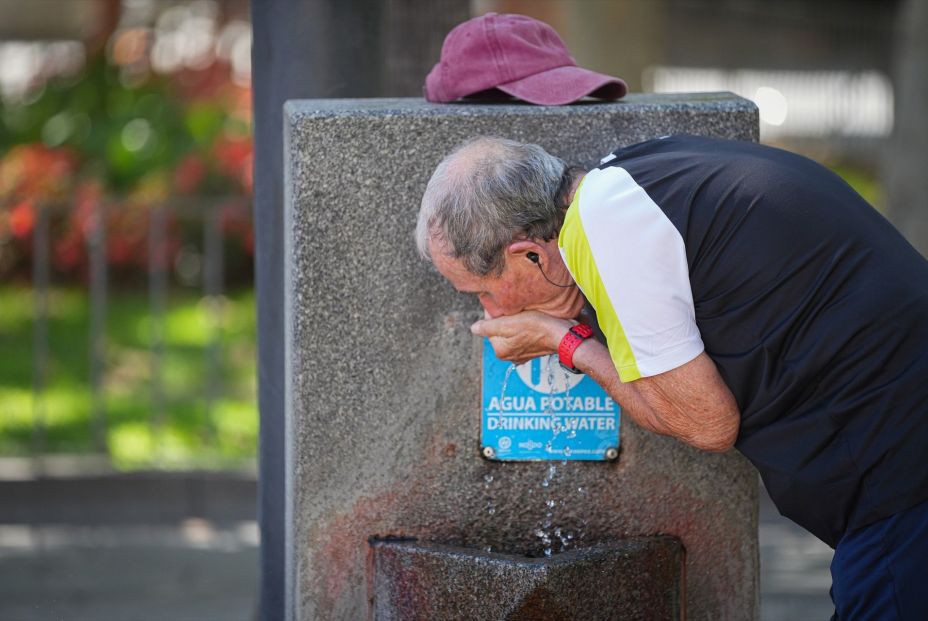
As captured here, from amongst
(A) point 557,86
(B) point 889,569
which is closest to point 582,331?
(A) point 557,86

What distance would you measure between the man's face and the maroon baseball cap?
0.48 metres

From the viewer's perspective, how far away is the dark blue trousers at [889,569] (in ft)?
7.48

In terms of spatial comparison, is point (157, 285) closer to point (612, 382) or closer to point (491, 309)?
point (491, 309)

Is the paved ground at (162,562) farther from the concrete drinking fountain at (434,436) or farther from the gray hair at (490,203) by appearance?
the gray hair at (490,203)

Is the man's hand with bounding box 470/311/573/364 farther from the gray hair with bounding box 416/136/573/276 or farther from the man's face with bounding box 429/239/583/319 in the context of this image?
the gray hair with bounding box 416/136/573/276

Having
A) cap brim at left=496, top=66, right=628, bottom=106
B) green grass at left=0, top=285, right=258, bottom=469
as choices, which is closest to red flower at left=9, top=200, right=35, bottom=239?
green grass at left=0, top=285, right=258, bottom=469

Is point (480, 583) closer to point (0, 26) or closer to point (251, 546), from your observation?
point (251, 546)

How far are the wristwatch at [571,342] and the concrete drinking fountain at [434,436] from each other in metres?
0.27

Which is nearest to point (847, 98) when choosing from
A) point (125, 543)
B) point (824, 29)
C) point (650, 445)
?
point (824, 29)

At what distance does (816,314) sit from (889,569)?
1.65 feet

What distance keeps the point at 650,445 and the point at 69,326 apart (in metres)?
5.47

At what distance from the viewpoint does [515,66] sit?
9.42 feet

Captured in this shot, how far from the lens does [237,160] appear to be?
323 inches

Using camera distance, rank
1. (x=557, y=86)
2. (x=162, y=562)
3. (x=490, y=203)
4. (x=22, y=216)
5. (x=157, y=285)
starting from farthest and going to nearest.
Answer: (x=22, y=216)
(x=157, y=285)
(x=162, y=562)
(x=557, y=86)
(x=490, y=203)
